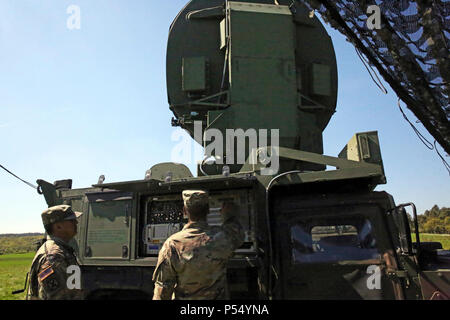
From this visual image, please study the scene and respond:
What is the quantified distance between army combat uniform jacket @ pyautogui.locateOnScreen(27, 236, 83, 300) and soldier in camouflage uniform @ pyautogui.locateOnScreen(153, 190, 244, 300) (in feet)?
2.16

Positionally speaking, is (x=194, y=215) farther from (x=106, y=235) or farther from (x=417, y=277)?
(x=417, y=277)

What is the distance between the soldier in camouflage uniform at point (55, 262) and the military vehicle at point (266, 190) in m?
0.73

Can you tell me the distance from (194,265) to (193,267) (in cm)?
2

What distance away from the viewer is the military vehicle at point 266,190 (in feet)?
10.3

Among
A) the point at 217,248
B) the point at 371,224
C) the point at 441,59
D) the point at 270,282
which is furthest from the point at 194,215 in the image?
the point at 441,59

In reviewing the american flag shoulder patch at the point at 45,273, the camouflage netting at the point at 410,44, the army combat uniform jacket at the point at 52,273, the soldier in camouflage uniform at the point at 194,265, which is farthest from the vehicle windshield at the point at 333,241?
the american flag shoulder patch at the point at 45,273

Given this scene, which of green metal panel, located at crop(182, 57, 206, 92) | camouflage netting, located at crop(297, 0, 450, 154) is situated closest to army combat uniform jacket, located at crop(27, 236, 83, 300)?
green metal panel, located at crop(182, 57, 206, 92)

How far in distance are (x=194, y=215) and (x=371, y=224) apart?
66.6 inches

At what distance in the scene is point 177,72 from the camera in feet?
19.1

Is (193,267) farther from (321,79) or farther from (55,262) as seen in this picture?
(321,79)

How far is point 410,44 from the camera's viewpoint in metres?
3.68

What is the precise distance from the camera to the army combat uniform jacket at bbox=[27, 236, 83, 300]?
8.21 ft

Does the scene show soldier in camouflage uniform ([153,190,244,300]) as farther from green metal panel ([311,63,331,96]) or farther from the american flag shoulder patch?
green metal panel ([311,63,331,96])

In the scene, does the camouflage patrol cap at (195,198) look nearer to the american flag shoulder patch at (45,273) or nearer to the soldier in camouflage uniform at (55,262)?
the soldier in camouflage uniform at (55,262)
